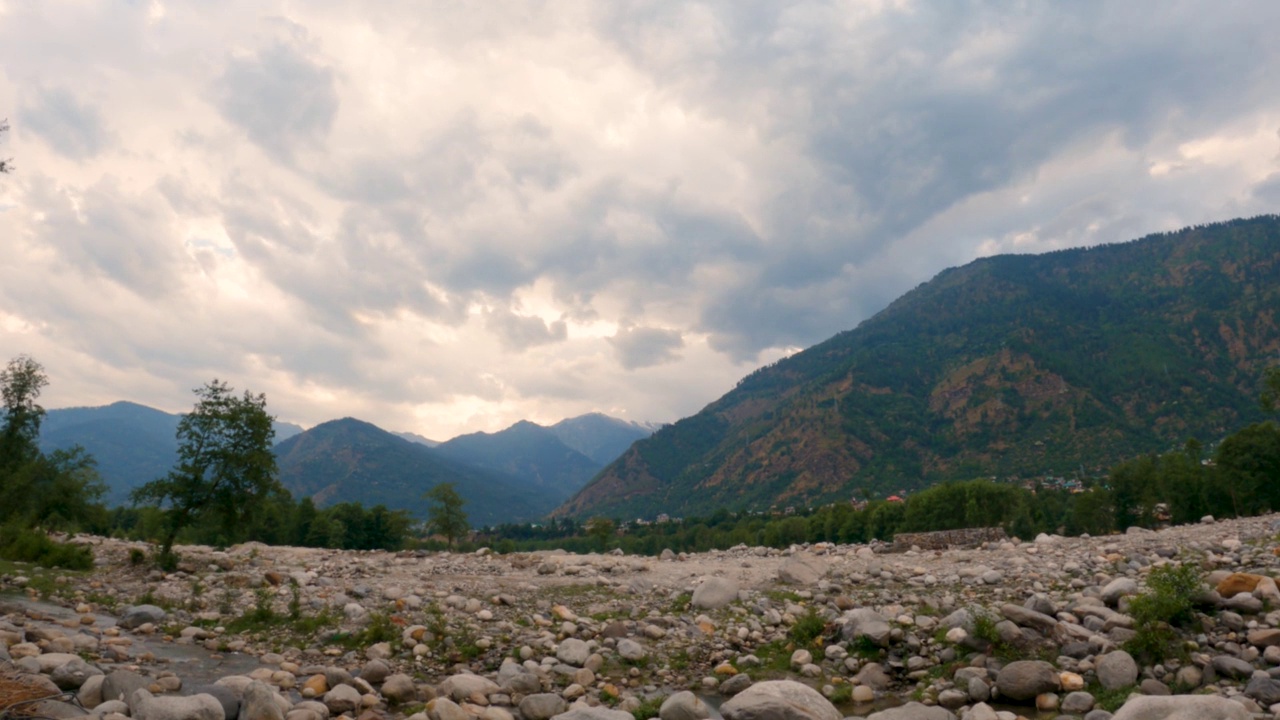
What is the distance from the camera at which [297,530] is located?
62.4 m

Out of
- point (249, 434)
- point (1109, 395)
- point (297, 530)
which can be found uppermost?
point (1109, 395)

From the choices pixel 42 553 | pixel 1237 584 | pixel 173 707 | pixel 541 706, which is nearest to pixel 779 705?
pixel 541 706

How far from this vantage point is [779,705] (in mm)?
10398

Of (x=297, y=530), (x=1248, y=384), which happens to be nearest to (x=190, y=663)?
(x=297, y=530)

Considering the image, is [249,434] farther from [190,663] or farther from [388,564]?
[190,663]

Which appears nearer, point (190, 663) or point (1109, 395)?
point (190, 663)

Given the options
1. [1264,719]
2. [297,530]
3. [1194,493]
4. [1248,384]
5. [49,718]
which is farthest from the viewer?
[1248,384]

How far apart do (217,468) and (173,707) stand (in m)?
20.1

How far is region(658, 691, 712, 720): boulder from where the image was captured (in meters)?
10.7

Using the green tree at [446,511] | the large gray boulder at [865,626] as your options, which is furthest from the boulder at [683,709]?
the green tree at [446,511]

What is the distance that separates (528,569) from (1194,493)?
5326 centimetres

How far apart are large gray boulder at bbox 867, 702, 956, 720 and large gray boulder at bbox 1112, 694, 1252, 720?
2228 millimetres

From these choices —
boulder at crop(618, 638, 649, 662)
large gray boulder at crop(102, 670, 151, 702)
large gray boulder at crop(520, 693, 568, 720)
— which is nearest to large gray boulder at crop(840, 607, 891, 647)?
boulder at crop(618, 638, 649, 662)

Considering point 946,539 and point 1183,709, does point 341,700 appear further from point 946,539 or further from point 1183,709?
point 946,539
